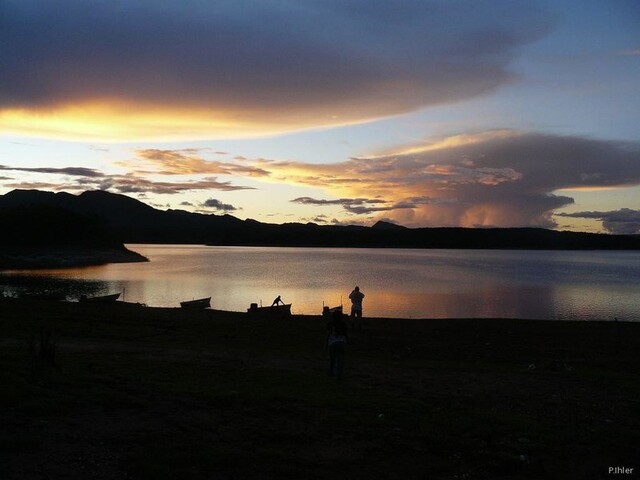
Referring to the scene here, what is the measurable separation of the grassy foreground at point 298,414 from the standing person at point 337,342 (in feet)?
1.33

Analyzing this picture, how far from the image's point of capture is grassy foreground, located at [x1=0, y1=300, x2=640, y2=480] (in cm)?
752

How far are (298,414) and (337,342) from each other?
3603mm

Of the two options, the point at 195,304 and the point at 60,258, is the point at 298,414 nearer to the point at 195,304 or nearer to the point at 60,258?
the point at 195,304

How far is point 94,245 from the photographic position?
130 m

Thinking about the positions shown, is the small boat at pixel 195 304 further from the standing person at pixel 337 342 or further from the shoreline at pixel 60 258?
the shoreline at pixel 60 258

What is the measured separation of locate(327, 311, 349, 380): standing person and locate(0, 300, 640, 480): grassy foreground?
406 millimetres

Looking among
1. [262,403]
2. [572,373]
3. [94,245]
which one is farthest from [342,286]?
[94,245]

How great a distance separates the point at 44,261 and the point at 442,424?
10427 cm

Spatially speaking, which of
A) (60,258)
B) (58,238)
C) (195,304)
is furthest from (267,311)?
(58,238)

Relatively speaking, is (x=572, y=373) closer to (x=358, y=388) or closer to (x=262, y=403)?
(x=358, y=388)

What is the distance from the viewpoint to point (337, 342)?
13.3 meters

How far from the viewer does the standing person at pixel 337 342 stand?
13320mm

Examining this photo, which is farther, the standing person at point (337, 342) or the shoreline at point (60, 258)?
the shoreline at point (60, 258)

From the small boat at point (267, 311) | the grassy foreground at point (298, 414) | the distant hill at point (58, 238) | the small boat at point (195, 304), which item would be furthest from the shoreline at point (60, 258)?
the grassy foreground at point (298, 414)
